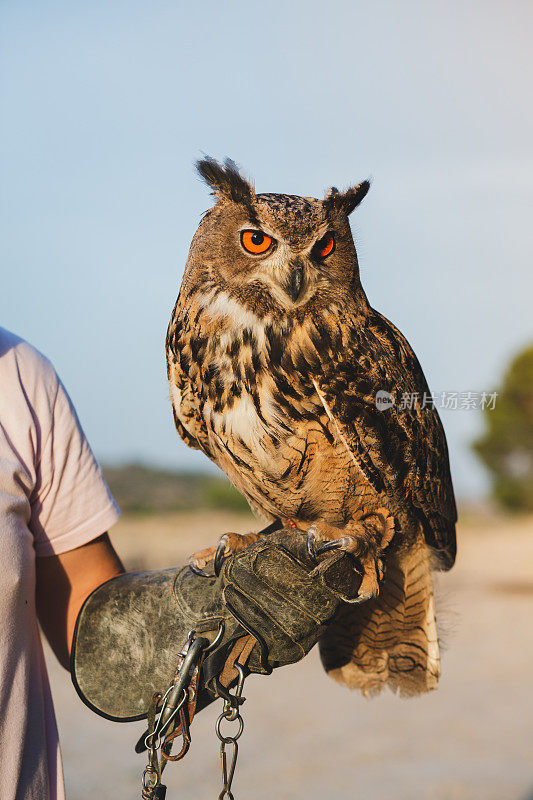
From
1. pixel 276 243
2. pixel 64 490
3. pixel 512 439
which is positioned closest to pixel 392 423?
pixel 276 243

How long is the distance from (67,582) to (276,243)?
99cm

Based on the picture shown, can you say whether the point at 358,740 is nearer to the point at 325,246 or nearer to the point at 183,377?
the point at 183,377

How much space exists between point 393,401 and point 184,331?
597 mm

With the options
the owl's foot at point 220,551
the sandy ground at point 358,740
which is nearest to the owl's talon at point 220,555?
the owl's foot at point 220,551

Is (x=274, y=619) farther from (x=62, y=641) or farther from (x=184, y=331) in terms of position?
(x=184, y=331)

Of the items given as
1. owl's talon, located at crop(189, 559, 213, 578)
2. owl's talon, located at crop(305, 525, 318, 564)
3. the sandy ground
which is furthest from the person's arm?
the sandy ground

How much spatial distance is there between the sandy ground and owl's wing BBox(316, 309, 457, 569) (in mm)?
435

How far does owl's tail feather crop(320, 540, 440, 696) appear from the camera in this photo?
7.18 feet

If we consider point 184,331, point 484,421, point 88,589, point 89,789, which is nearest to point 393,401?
point 184,331

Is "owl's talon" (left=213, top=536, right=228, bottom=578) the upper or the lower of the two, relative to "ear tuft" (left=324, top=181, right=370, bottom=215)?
lower

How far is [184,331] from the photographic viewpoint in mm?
1926

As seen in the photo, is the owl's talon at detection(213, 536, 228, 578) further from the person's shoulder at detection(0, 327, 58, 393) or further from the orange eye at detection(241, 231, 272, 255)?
the orange eye at detection(241, 231, 272, 255)

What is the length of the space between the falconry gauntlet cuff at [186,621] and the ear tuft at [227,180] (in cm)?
93

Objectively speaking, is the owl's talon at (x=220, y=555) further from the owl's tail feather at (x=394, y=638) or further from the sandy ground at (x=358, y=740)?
the sandy ground at (x=358, y=740)
